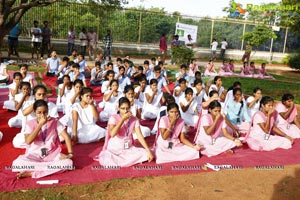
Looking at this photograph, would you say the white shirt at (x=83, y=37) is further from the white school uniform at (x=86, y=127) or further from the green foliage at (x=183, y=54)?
the white school uniform at (x=86, y=127)

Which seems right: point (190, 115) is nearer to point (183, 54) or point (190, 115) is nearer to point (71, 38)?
point (183, 54)

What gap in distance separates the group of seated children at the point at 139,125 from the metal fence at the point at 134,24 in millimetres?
7345

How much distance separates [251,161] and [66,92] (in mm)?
4087

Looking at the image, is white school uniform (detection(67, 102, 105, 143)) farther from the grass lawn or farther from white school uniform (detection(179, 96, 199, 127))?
the grass lawn

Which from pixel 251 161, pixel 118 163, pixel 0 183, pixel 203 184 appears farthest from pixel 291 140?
pixel 0 183

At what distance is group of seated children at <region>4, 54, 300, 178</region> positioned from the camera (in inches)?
167

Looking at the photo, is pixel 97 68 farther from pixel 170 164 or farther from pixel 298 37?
pixel 298 37

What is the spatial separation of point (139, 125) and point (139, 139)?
0.70 feet

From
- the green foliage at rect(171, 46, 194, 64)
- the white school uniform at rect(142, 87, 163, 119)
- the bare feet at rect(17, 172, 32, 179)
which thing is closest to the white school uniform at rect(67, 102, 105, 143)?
the bare feet at rect(17, 172, 32, 179)

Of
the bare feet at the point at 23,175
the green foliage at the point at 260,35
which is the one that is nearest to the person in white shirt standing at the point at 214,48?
the green foliage at the point at 260,35

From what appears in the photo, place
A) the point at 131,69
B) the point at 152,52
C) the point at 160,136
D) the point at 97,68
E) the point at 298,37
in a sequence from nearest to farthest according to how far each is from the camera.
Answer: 1. the point at 160,136
2. the point at 97,68
3. the point at 131,69
4. the point at 152,52
5. the point at 298,37

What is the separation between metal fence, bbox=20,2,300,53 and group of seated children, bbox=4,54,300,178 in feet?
24.1

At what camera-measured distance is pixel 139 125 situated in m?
4.74

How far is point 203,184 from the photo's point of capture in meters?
4.14
